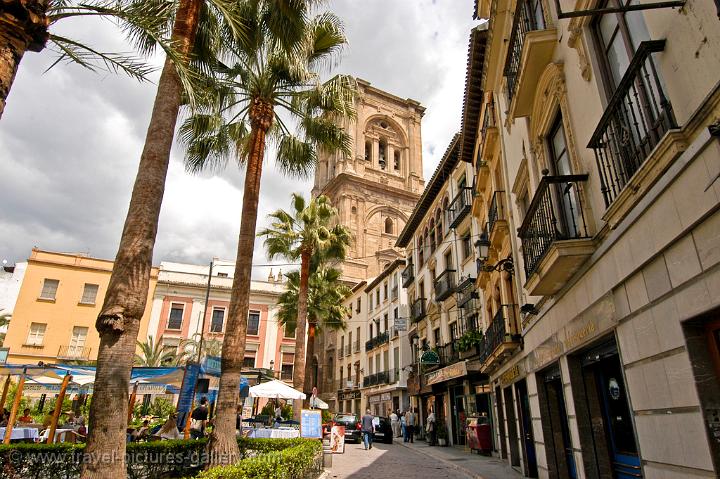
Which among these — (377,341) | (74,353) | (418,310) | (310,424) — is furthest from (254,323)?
(310,424)

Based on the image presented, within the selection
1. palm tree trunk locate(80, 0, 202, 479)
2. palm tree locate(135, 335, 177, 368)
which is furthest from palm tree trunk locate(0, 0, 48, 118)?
palm tree locate(135, 335, 177, 368)

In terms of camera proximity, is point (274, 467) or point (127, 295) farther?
point (274, 467)

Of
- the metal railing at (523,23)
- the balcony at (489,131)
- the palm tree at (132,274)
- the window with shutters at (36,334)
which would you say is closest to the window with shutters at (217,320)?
the window with shutters at (36,334)

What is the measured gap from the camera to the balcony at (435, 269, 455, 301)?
73.4 ft

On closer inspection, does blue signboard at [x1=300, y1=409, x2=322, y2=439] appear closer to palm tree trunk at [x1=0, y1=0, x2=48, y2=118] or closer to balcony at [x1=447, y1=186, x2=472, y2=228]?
balcony at [x1=447, y1=186, x2=472, y2=228]

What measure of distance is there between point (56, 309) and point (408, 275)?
2704 centimetres

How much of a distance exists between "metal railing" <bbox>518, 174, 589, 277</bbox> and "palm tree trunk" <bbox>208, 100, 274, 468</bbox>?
19.9 ft

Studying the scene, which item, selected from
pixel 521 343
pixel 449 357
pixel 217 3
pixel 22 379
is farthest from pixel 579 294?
pixel 449 357

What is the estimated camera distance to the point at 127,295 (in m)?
5.30

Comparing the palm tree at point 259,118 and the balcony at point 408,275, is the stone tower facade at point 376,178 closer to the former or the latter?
the balcony at point 408,275

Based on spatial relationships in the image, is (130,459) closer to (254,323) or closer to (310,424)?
(310,424)

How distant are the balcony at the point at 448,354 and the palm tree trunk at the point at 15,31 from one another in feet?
65.4

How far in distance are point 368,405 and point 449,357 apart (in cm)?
1839

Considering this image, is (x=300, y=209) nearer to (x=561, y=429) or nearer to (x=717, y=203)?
(x=561, y=429)
